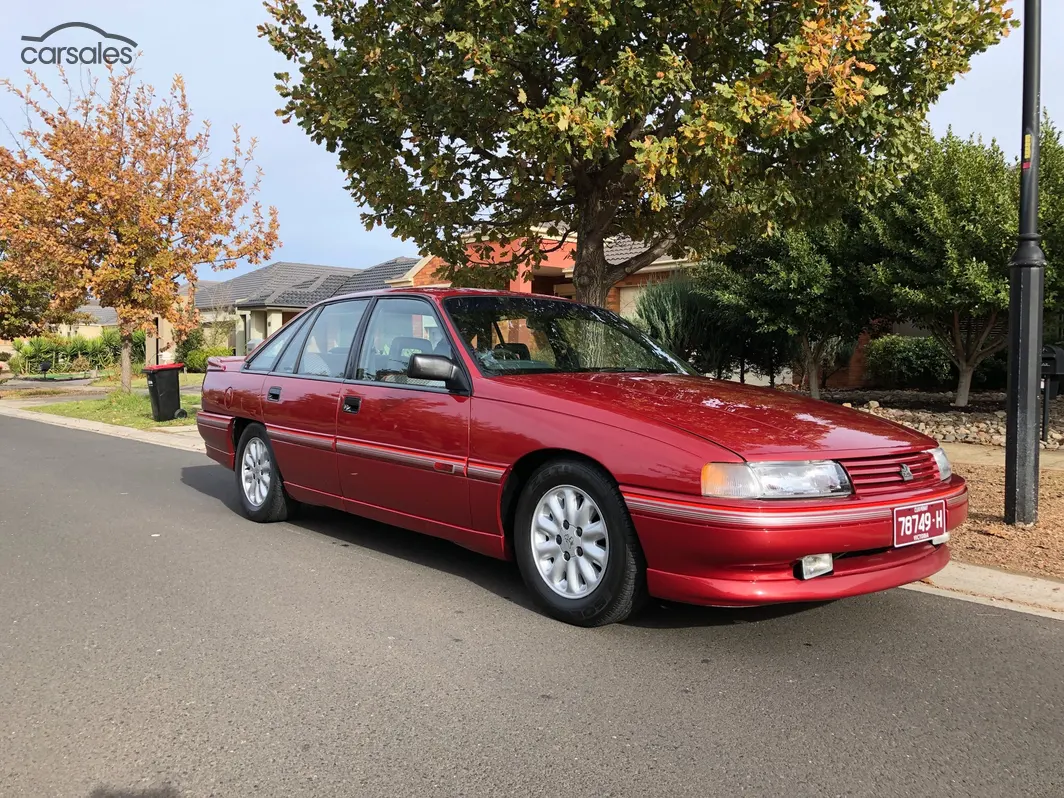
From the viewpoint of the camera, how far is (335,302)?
19.9ft

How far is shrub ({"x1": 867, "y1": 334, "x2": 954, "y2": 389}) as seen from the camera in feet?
54.6

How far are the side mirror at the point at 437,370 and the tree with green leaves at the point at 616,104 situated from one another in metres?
2.52

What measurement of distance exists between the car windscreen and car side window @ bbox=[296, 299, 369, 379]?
2.94 feet

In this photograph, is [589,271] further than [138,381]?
No

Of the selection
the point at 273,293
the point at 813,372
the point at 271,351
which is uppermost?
the point at 273,293

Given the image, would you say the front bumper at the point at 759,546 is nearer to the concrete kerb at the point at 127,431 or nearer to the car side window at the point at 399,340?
the car side window at the point at 399,340

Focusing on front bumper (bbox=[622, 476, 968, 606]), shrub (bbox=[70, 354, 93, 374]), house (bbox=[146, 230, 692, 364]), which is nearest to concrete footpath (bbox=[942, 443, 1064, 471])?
front bumper (bbox=[622, 476, 968, 606])

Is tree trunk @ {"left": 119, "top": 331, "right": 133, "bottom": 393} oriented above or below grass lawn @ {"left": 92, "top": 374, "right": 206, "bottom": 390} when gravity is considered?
above

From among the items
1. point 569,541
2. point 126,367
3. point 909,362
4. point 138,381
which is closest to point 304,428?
point 569,541

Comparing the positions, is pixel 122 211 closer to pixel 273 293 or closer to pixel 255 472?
pixel 255 472

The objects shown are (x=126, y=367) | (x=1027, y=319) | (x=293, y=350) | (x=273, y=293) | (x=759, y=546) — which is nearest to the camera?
(x=759, y=546)

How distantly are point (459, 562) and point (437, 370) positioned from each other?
4.65ft

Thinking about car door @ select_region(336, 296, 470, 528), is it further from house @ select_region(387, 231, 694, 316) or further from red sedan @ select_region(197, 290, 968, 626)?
house @ select_region(387, 231, 694, 316)

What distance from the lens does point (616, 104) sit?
6.64m
